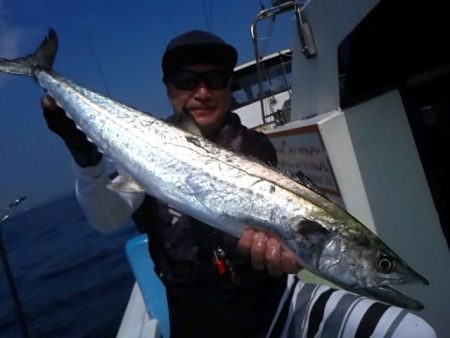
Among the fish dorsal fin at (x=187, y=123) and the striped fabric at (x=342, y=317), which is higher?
the fish dorsal fin at (x=187, y=123)

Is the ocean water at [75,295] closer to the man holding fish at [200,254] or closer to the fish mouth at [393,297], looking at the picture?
the man holding fish at [200,254]

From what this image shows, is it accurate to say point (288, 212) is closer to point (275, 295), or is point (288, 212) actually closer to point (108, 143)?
point (275, 295)

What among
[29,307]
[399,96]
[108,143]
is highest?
[108,143]

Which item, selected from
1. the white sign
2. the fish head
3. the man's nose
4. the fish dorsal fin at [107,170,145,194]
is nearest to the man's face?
the man's nose

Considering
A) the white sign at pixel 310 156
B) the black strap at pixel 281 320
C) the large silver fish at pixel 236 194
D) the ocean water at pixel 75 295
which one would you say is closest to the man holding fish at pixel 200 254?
the black strap at pixel 281 320

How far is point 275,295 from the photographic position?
238 cm

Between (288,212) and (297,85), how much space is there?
322 centimetres

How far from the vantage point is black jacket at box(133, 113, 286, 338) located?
2.21 meters

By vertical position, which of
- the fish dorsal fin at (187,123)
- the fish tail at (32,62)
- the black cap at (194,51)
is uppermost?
the fish tail at (32,62)

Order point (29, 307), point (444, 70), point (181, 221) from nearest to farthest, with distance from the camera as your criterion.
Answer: point (181, 221) → point (444, 70) → point (29, 307)

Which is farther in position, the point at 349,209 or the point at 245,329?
the point at 349,209

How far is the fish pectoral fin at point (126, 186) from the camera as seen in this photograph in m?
2.04

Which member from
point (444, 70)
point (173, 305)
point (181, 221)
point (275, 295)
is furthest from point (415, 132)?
point (173, 305)

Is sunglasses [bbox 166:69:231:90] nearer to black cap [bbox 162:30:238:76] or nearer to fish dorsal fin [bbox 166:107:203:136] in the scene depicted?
black cap [bbox 162:30:238:76]
